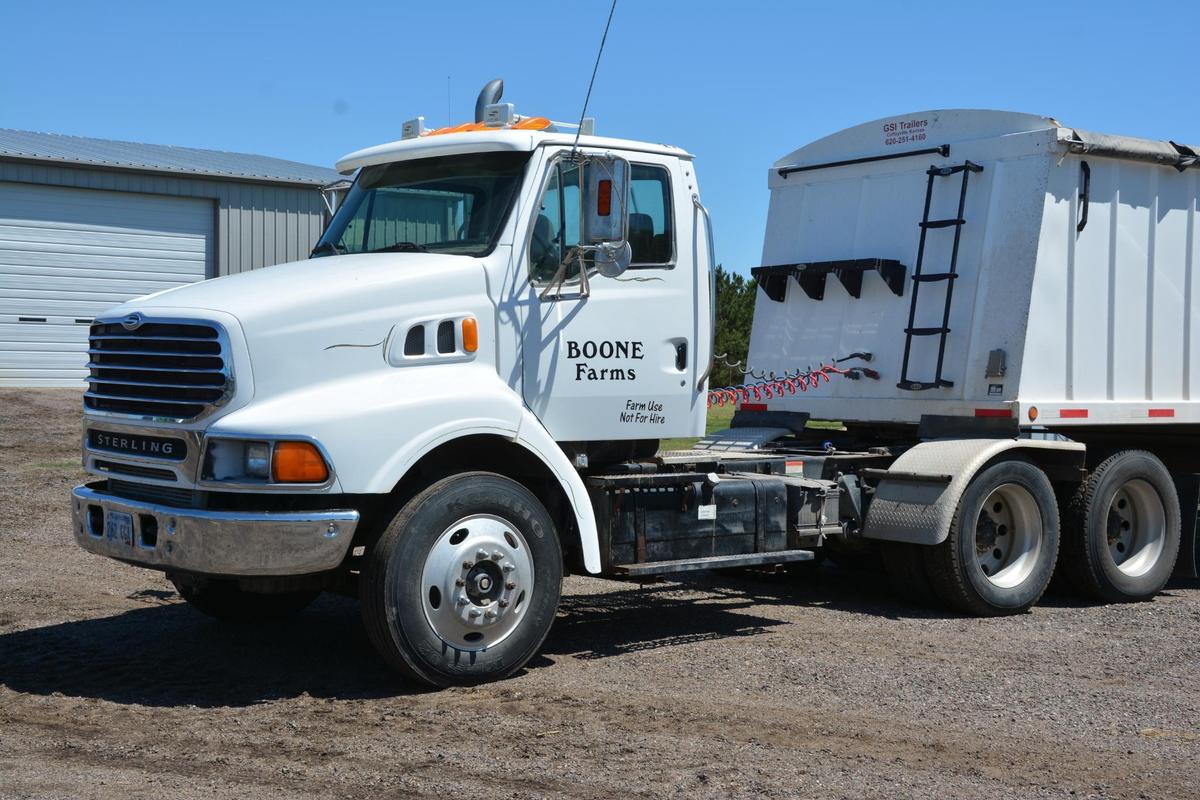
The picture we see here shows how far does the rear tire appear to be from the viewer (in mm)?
8516

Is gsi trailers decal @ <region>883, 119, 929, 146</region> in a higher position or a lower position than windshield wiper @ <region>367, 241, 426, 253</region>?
higher

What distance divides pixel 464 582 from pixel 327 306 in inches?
61.4

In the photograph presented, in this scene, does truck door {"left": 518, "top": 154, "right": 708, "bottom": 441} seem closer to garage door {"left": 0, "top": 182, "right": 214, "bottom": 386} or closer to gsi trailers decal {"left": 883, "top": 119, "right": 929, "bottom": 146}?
gsi trailers decal {"left": 883, "top": 119, "right": 929, "bottom": 146}

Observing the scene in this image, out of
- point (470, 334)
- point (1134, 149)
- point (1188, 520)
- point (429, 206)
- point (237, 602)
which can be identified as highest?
point (1134, 149)

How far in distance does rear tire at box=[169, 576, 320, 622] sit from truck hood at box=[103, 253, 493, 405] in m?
2.02

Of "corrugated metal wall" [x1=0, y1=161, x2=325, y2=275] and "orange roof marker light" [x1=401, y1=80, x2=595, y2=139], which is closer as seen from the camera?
"orange roof marker light" [x1=401, y1=80, x2=595, y2=139]

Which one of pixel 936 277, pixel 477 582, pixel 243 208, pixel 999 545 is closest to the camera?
pixel 477 582

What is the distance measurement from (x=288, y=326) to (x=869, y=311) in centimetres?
553

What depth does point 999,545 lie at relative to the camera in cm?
1019

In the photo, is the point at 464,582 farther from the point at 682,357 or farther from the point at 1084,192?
the point at 1084,192

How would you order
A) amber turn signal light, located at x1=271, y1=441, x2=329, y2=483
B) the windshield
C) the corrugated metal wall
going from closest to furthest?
amber turn signal light, located at x1=271, y1=441, x2=329, y2=483, the windshield, the corrugated metal wall

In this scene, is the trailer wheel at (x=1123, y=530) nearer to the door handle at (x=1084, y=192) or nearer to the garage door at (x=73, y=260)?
the door handle at (x=1084, y=192)

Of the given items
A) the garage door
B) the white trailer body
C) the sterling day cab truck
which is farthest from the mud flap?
the garage door

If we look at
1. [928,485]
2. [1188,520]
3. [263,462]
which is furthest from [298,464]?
[1188,520]
